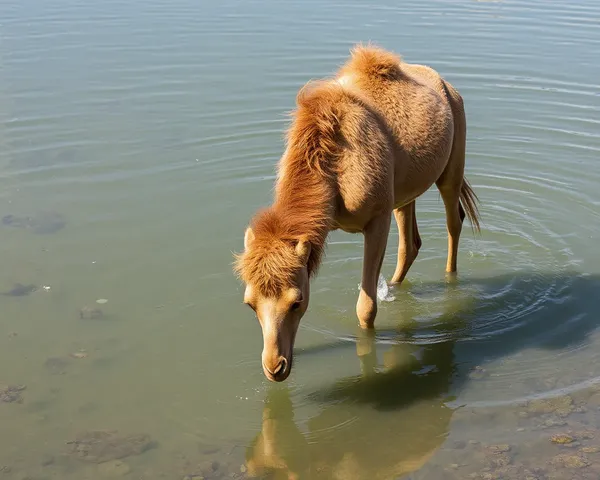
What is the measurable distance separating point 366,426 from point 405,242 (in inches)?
94.7

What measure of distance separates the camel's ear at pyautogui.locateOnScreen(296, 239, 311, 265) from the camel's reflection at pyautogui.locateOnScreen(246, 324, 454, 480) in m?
1.26

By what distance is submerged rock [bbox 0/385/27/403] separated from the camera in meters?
5.88

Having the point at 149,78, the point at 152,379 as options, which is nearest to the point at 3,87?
the point at 149,78

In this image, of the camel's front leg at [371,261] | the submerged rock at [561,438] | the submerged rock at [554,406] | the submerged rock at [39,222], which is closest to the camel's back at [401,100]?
the camel's front leg at [371,261]

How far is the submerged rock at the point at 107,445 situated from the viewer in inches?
209

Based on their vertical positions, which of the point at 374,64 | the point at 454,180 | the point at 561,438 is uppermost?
the point at 374,64

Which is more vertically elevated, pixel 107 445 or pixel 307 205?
pixel 307 205

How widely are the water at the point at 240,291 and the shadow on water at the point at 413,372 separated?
0.02 meters

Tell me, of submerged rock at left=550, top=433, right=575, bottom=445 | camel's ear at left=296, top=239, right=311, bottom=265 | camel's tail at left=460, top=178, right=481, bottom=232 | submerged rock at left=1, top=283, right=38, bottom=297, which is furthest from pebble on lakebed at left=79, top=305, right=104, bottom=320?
submerged rock at left=550, top=433, right=575, bottom=445

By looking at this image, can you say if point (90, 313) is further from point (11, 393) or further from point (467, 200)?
point (467, 200)

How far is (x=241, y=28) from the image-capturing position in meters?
16.6

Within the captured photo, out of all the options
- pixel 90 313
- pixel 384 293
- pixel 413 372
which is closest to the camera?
pixel 413 372

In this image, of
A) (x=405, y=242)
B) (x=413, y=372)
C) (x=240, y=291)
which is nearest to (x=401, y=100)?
(x=405, y=242)

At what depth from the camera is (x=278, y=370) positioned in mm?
5098
